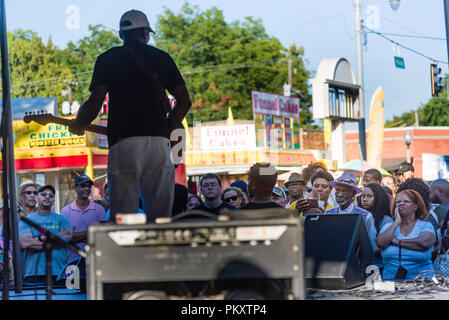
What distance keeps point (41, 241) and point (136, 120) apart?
36.6 inches

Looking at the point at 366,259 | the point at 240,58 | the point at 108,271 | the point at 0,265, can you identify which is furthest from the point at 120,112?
the point at 240,58

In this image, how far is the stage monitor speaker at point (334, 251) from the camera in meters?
4.55

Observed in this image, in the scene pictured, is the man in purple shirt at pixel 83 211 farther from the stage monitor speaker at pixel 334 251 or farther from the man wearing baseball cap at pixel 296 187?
the stage monitor speaker at pixel 334 251

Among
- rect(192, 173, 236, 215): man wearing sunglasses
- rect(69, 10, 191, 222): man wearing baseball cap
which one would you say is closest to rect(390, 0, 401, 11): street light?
rect(192, 173, 236, 215): man wearing sunglasses

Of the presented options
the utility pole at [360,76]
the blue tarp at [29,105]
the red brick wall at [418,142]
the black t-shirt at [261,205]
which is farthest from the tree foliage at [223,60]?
the black t-shirt at [261,205]

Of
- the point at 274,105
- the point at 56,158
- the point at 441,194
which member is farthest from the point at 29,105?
the point at 441,194

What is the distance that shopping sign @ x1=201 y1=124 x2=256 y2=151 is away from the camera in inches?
1342

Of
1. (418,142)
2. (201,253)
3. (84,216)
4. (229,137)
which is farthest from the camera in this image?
(418,142)

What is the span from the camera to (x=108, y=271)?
3131 millimetres

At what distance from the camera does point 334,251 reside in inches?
184

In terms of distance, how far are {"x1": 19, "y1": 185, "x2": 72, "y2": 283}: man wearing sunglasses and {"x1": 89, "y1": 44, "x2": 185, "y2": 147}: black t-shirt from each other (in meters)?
0.67

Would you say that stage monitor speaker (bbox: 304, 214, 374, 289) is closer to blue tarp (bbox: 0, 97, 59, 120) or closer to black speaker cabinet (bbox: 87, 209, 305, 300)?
black speaker cabinet (bbox: 87, 209, 305, 300)

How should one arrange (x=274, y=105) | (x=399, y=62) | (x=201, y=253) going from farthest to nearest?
(x=274, y=105), (x=399, y=62), (x=201, y=253)

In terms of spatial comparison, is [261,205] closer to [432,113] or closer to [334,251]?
[334,251]
